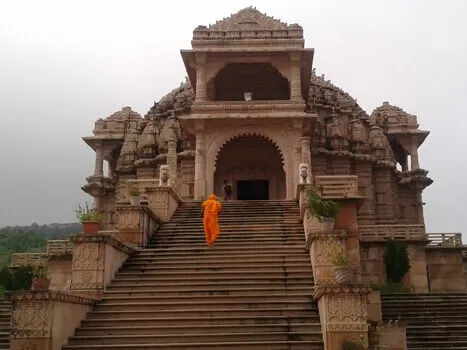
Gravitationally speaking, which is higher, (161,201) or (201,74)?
(201,74)

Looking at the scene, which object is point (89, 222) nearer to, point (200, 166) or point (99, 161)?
point (200, 166)

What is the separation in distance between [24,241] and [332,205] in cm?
5818

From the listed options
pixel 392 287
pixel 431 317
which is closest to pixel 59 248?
pixel 392 287

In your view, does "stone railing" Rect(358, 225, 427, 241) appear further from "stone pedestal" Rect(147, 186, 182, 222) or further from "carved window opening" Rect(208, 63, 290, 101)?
"carved window opening" Rect(208, 63, 290, 101)

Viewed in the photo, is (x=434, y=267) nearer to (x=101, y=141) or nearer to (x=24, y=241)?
(x=101, y=141)

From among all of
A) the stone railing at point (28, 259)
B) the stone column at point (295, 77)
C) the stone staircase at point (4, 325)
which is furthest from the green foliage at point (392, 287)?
the stone railing at point (28, 259)

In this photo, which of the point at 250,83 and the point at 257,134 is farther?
the point at 250,83

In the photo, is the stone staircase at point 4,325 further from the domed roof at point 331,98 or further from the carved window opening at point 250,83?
the domed roof at point 331,98

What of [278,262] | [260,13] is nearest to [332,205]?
[278,262]

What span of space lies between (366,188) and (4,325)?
23117mm

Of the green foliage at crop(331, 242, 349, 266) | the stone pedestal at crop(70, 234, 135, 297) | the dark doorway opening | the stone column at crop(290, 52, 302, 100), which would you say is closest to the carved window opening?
the stone column at crop(290, 52, 302, 100)

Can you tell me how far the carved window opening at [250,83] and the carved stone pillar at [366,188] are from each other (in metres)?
6.79

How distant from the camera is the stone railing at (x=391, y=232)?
2281cm

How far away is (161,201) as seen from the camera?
1853cm
